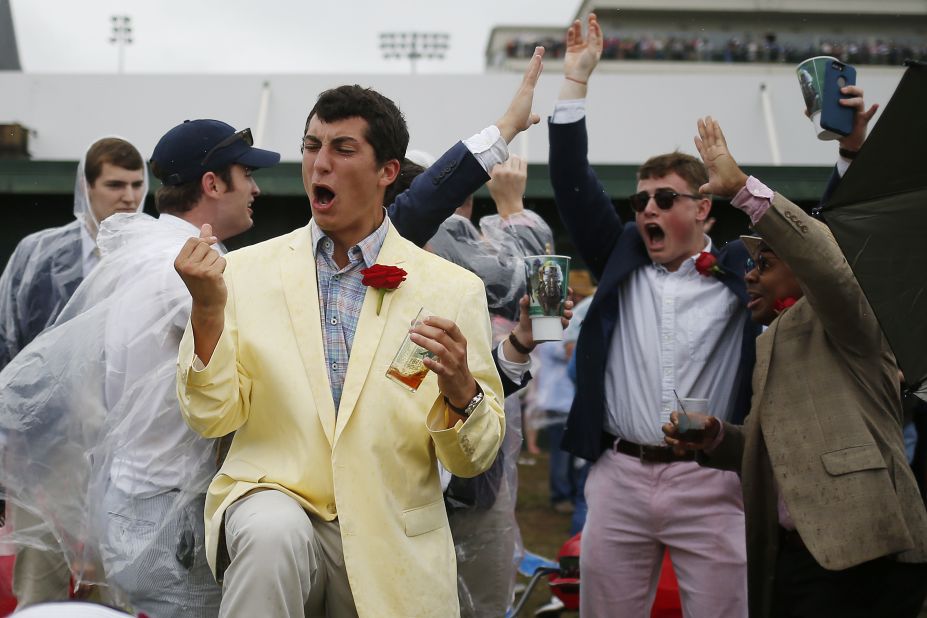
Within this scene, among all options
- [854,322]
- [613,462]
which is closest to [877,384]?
[854,322]

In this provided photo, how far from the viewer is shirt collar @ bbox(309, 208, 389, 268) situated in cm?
325

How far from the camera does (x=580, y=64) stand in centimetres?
438

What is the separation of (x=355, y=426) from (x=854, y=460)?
1797 mm

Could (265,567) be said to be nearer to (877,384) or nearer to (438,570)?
(438,570)

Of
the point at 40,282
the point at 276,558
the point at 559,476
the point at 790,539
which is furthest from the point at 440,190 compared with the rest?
the point at 559,476

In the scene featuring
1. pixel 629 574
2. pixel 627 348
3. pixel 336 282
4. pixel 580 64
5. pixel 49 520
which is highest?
pixel 580 64

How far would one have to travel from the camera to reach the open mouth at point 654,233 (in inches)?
175

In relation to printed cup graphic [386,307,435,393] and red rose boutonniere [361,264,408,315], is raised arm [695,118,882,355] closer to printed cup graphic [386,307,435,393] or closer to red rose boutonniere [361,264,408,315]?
red rose boutonniere [361,264,408,315]

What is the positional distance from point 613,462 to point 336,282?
166 centimetres

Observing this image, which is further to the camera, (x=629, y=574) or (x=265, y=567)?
(x=629, y=574)

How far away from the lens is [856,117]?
3.76 m

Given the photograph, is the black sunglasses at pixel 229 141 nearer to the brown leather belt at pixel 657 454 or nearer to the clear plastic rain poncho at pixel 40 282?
the clear plastic rain poncho at pixel 40 282

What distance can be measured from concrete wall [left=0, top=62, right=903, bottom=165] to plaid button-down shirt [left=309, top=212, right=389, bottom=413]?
13309 millimetres

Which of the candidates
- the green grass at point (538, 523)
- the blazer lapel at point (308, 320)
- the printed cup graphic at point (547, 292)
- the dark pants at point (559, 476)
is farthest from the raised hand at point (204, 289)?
the dark pants at point (559, 476)
